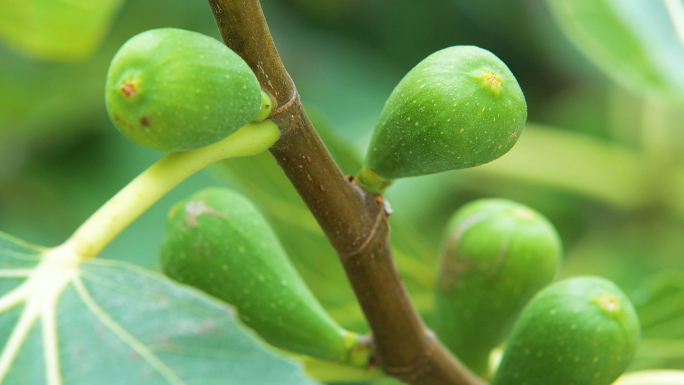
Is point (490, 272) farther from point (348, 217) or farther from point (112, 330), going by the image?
point (112, 330)

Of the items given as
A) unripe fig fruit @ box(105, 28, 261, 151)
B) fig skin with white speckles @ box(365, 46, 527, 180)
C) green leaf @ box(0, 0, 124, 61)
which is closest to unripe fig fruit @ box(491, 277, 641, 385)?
fig skin with white speckles @ box(365, 46, 527, 180)

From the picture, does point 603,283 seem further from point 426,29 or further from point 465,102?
point 426,29

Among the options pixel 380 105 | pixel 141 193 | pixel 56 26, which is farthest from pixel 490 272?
pixel 380 105

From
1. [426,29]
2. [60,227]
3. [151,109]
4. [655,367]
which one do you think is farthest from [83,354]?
[426,29]

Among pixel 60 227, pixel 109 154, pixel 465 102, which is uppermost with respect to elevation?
pixel 465 102

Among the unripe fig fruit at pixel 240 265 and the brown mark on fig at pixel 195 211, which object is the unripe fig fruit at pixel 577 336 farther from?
the brown mark on fig at pixel 195 211

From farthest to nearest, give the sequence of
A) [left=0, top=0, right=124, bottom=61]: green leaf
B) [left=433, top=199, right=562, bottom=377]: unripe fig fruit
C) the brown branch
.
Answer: [left=0, top=0, right=124, bottom=61]: green leaf → [left=433, top=199, right=562, bottom=377]: unripe fig fruit → the brown branch

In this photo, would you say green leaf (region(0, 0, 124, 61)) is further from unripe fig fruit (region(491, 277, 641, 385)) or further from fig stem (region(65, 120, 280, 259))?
unripe fig fruit (region(491, 277, 641, 385))
